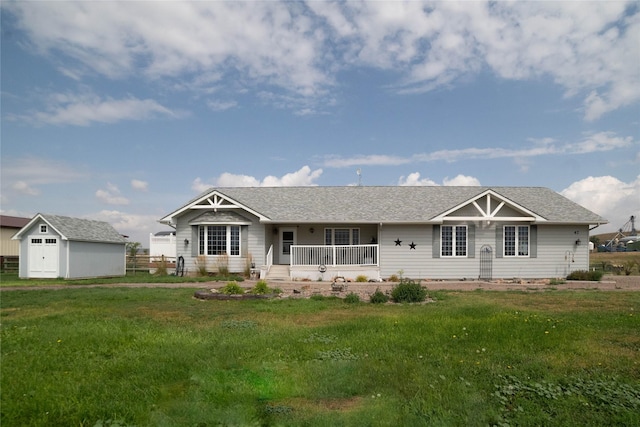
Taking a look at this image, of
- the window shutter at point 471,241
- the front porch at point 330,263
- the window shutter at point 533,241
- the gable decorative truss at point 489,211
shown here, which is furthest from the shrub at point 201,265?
the window shutter at point 533,241

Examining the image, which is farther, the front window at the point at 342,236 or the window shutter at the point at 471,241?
the front window at the point at 342,236

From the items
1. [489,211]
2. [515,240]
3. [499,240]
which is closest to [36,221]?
[489,211]

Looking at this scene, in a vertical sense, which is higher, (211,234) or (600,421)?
(211,234)

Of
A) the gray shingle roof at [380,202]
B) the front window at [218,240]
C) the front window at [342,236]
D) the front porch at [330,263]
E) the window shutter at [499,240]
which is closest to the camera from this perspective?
the front porch at [330,263]

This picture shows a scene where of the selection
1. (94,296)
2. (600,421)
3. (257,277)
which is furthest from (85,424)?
(257,277)

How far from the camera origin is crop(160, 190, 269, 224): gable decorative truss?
23205mm

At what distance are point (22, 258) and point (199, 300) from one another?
1724 cm

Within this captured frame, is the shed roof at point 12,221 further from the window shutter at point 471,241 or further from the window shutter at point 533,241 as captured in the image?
the window shutter at point 533,241

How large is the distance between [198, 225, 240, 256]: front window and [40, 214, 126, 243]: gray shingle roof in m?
7.84

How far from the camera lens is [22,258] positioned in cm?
2572

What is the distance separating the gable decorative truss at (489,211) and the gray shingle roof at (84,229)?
65.9ft

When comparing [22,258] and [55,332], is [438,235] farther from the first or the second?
[22,258]

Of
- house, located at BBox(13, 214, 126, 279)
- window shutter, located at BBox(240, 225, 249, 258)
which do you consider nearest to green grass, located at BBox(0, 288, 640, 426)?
window shutter, located at BBox(240, 225, 249, 258)

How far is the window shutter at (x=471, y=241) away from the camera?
Answer: 75.1ft
